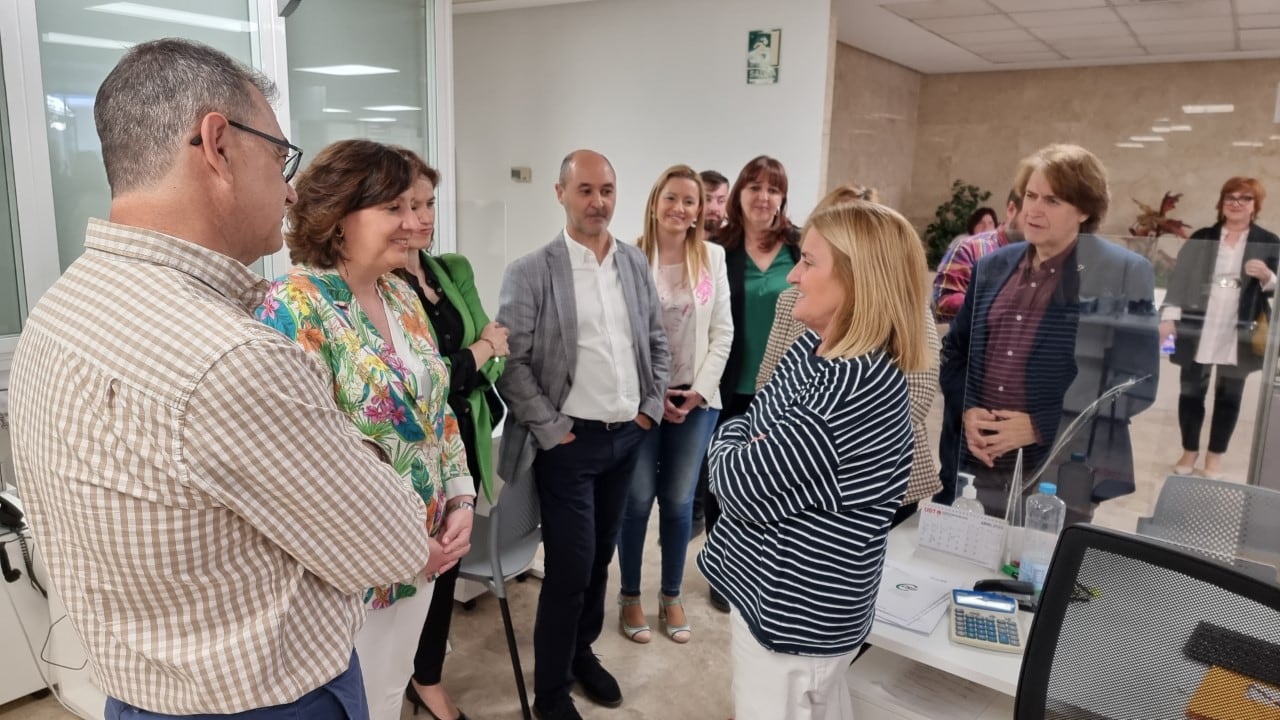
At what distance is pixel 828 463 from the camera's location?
1.43 metres

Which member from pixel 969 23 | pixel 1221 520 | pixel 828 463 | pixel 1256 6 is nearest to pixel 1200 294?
pixel 1221 520

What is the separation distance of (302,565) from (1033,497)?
5.60 ft

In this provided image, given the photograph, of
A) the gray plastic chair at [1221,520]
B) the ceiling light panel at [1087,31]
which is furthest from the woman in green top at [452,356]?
the ceiling light panel at [1087,31]

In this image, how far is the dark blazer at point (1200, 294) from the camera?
203cm

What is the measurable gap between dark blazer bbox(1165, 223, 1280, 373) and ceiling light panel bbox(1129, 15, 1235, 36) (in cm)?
473

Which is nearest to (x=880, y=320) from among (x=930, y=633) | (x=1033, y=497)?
(x=930, y=633)

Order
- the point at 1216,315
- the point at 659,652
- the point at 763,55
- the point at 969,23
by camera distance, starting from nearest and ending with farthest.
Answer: the point at 1216,315, the point at 659,652, the point at 763,55, the point at 969,23

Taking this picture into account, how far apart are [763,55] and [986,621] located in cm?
393

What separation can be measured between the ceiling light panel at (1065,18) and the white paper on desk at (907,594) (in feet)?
16.7

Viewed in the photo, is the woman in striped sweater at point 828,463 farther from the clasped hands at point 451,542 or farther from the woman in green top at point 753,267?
the woman in green top at point 753,267

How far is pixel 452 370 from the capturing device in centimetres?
204

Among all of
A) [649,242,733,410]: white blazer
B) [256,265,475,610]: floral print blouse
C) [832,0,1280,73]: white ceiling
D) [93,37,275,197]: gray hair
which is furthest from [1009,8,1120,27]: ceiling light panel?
[93,37,275,197]: gray hair

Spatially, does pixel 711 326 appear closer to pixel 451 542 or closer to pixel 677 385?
pixel 677 385

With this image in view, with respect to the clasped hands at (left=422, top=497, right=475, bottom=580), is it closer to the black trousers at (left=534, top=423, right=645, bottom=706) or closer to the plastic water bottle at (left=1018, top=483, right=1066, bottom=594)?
the black trousers at (left=534, top=423, right=645, bottom=706)
